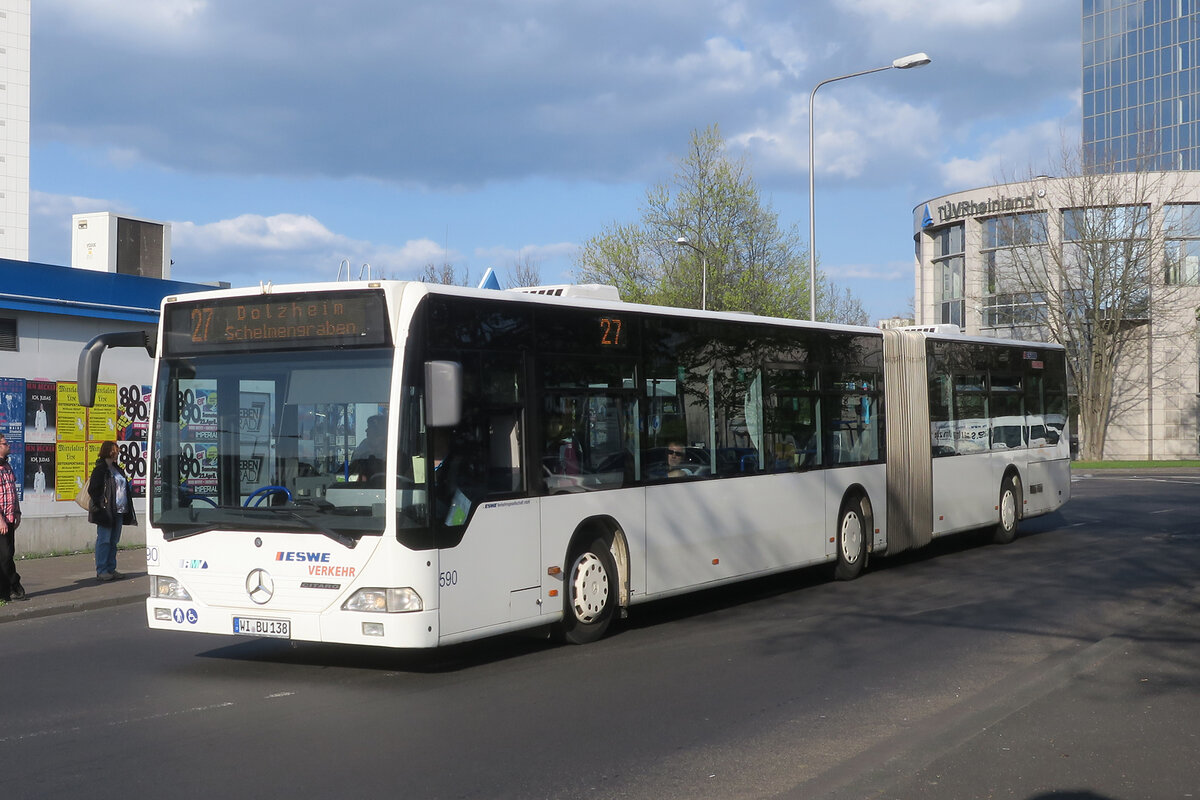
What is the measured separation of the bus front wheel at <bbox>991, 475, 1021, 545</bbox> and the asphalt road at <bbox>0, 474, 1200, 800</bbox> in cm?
570

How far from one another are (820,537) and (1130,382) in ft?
174

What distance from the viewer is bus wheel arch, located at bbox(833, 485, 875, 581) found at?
1462cm

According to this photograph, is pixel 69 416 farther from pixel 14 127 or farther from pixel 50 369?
pixel 14 127

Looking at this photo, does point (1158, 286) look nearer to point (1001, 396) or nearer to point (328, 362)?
point (1001, 396)

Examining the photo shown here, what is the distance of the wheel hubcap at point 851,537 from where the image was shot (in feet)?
48.2

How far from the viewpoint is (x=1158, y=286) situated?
5494cm

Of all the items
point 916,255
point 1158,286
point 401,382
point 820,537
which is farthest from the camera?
point 916,255

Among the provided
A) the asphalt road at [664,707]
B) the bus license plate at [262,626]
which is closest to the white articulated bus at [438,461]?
the bus license plate at [262,626]

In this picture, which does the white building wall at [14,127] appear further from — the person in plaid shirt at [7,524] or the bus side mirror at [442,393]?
the bus side mirror at [442,393]

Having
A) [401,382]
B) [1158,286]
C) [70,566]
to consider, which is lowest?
[70,566]

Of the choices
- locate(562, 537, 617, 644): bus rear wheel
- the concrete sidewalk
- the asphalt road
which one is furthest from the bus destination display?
the concrete sidewalk

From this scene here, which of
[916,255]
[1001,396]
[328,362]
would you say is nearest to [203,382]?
[328,362]

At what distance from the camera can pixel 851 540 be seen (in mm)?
14875

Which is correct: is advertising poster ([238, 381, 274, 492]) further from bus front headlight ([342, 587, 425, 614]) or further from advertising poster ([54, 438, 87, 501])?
advertising poster ([54, 438, 87, 501])
